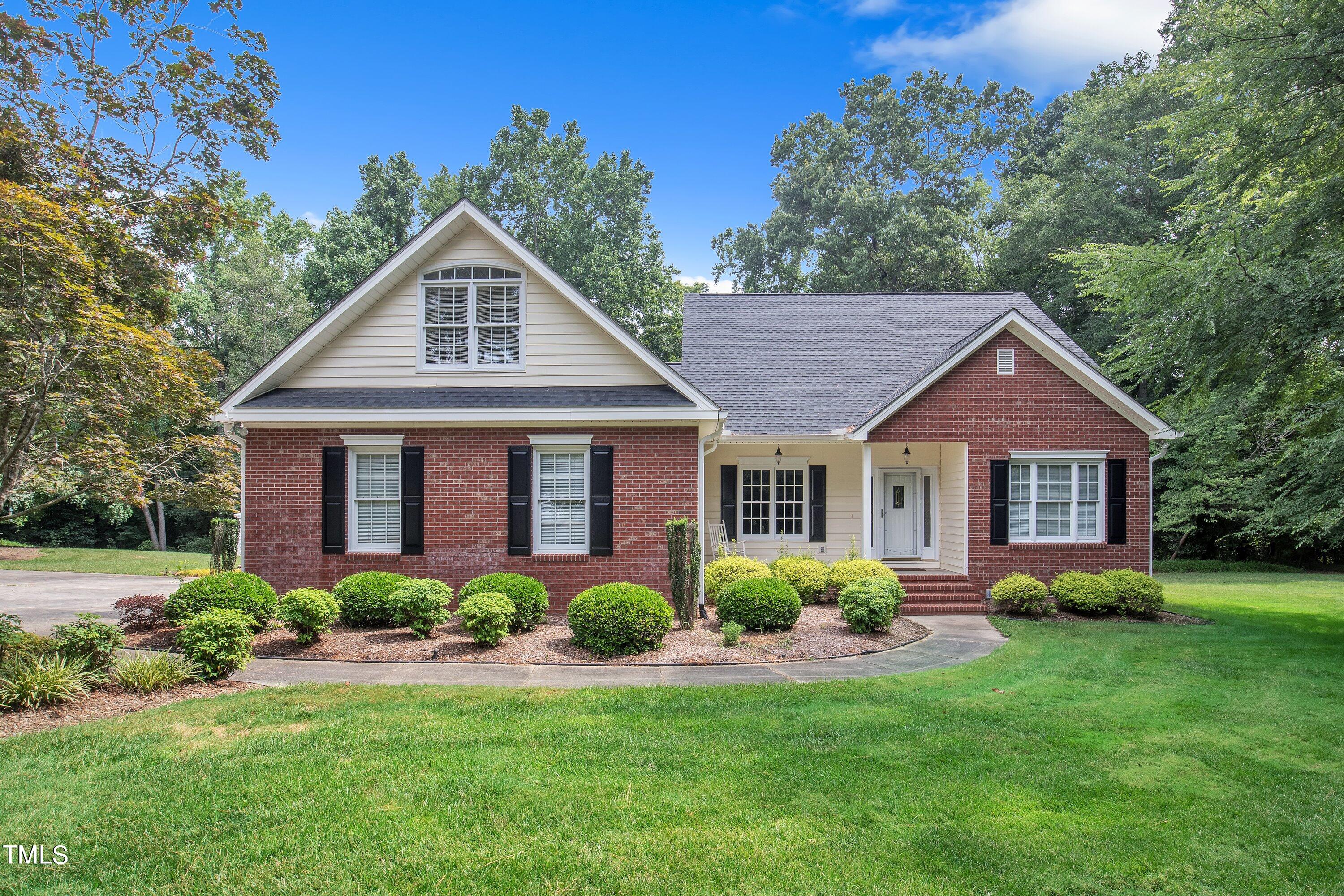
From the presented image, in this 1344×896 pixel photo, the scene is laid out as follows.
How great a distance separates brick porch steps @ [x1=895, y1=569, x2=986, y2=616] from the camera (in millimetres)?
13086

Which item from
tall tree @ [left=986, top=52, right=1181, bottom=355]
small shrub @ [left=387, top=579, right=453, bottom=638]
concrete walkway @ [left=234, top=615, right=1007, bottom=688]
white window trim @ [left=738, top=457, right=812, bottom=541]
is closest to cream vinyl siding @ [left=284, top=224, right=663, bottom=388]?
small shrub @ [left=387, top=579, right=453, bottom=638]

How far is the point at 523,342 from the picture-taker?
1194 cm

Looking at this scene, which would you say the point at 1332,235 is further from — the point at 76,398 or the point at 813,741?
the point at 76,398

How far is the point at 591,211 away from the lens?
3700 cm

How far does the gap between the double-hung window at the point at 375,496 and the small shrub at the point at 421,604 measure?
7.41ft

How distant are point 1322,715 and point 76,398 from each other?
12.8 metres

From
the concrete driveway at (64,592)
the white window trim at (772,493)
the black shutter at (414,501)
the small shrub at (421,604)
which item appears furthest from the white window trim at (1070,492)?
the concrete driveway at (64,592)

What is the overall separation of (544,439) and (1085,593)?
962 centimetres

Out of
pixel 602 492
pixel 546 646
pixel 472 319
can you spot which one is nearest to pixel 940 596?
pixel 602 492

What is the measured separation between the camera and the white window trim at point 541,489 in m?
11.5

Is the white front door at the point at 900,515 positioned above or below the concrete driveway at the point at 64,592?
above

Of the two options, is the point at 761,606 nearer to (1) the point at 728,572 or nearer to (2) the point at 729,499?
(1) the point at 728,572

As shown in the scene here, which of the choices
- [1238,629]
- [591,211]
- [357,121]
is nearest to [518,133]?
[591,211]

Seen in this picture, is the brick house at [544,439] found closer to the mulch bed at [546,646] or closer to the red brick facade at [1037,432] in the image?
the red brick facade at [1037,432]
